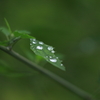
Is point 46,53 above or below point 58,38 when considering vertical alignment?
above

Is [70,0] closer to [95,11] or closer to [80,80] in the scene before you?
[95,11]

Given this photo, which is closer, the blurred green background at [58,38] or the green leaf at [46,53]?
the green leaf at [46,53]

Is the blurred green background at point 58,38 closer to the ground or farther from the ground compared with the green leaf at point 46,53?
closer to the ground

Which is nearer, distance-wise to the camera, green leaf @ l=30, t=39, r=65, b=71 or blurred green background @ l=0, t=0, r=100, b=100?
green leaf @ l=30, t=39, r=65, b=71

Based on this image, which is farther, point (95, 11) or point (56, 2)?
point (56, 2)

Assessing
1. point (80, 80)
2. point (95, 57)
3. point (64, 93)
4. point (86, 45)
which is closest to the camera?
point (86, 45)

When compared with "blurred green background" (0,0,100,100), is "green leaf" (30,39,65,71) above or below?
above

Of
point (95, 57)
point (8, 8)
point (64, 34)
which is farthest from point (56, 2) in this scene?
point (95, 57)

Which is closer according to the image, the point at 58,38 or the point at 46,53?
the point at 46,53
